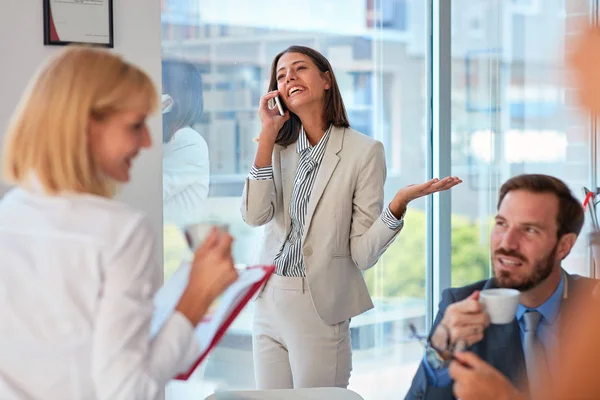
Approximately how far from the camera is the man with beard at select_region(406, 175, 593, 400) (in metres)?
1.59

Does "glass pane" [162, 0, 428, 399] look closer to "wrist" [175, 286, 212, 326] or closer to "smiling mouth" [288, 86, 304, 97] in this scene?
"smiling mouth" [288, 86, 304, 97]

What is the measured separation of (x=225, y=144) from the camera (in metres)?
3.86

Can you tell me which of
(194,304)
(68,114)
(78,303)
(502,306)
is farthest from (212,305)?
(502,306)

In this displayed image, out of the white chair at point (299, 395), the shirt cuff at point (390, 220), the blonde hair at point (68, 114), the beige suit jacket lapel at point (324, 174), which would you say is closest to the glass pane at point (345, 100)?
the beige suit jacket lapel at point (324, 174)

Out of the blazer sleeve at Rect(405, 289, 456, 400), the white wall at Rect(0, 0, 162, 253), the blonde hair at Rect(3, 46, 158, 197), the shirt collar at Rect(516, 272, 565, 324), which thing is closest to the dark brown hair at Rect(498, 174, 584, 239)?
the shirt collar at Rect(516, 272, 565, 324)

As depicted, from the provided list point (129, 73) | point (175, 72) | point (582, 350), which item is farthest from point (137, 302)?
point (175, 72)

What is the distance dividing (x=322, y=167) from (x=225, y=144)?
1170 millimetres

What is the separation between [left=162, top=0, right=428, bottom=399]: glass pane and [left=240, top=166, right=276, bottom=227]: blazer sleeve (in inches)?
31.2

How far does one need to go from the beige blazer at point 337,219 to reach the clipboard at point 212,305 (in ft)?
3.37

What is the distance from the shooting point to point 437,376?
5.58ft

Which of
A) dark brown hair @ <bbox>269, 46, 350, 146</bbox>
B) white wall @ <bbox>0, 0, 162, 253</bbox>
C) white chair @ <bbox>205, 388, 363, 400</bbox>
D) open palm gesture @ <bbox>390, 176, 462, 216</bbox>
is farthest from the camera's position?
white wall @ <bbox>0, 0, 162, 253</bbox>

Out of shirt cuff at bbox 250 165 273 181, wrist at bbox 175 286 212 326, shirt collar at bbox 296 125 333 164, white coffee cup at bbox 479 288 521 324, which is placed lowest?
white coffee cup at bbox 479 288 521 324

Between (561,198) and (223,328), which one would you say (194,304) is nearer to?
(223,328)

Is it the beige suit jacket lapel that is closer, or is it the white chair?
the white chair
